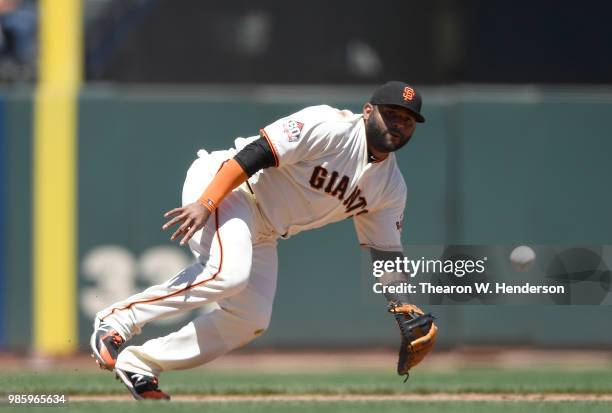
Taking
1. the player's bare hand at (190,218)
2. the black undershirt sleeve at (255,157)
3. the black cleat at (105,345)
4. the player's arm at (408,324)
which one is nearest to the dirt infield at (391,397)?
the player's arm at (408,324)

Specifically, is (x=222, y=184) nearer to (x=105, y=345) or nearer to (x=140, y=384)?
(x=105, y=345)

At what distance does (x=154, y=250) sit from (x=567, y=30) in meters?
4.10

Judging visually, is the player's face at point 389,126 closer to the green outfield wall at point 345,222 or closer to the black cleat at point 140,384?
the black cleat at point 140,384

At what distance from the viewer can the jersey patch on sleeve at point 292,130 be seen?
5.03 meters

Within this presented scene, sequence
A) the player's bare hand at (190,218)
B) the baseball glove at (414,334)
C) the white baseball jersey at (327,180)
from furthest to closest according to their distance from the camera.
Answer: the baseball glove at (414,334) < the white baseball jersey at (327,180) < the player's bare hand at (190,218)

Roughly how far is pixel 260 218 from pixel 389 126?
0.74 metres

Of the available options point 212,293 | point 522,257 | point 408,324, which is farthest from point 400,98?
point 522,257

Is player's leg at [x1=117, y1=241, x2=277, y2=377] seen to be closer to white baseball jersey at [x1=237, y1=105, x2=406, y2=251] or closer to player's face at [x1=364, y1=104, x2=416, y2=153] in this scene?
white baseball jersey at [x1=237, y1=105, x2=406, y2=251]

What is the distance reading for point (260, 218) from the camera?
5379 millimetres

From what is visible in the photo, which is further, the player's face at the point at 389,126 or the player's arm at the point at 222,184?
the player's face at the point at 389,126

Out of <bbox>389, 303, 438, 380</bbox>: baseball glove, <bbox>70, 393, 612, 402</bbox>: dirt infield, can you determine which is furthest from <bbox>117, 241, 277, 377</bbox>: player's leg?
<bbox>389, 303, 438, 380</bbox>: baseball glove

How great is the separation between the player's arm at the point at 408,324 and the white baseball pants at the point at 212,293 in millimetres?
545

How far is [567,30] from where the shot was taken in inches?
398

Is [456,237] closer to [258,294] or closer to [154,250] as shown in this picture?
[154,250]
